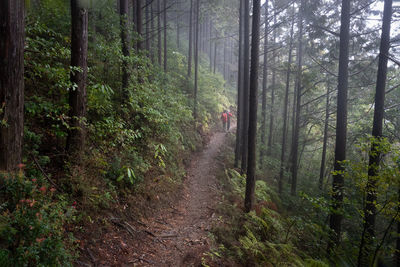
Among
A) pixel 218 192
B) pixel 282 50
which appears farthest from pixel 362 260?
pixel 282 50

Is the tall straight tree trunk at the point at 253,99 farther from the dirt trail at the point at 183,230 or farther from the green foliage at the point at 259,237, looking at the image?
the dirt trail at the point at 183,230

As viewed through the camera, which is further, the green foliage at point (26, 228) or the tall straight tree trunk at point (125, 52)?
the tall straight tree trunk at point (125, 52)

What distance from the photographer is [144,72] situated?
986 cm

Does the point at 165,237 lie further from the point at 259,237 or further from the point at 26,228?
the point at 26,228

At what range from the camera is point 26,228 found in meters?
2.98

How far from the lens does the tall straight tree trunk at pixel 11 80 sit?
336cm

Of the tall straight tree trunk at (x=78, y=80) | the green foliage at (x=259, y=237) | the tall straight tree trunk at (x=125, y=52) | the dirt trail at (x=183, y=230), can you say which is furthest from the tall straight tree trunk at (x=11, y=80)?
the green foliage at (x=259, y=237)

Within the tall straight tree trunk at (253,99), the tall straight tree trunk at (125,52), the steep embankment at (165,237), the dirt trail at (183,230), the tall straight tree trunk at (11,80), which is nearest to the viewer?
the tall straight tree trunk at (11,80)

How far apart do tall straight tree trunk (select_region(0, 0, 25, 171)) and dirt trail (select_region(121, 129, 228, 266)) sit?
A: 3.18 metres

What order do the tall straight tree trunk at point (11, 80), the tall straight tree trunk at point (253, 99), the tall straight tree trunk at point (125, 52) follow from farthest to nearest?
the tall straight tree trunk at point (125, 52), the tall straight tree trunk at point (253, 99), the tall straight tree trunk at point (11, 80)

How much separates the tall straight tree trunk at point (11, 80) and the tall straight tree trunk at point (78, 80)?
1327 mm

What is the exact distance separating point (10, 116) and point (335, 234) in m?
9.15

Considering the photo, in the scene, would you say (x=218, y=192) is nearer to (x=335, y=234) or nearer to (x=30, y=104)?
(x=335, y=234)

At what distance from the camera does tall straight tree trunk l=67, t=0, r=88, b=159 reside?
509 centimetres
